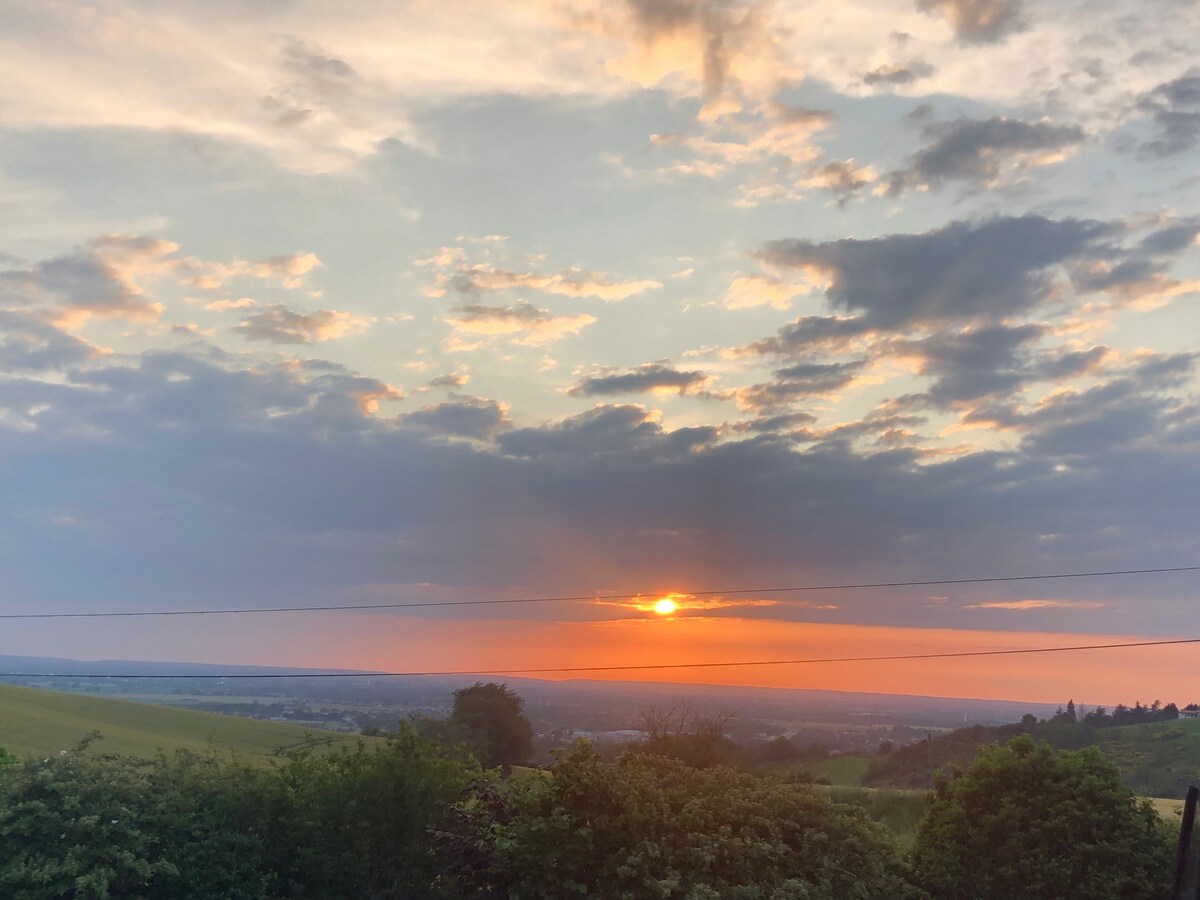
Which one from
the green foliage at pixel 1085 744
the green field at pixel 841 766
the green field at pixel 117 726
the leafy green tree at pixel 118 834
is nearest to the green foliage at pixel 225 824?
the leafy green tree at pixel 118 834

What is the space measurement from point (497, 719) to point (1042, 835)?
4181 cm

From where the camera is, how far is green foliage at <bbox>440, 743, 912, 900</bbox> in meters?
A: 14.1

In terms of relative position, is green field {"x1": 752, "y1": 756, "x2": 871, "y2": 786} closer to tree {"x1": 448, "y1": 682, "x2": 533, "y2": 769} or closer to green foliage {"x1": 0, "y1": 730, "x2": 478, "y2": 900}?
tree {"x1": 448, "y1": 682, "x2": 533, "y2": 769}

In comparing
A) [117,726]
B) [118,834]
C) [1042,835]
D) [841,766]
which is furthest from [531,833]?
[841,766]

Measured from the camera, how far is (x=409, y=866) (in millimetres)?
15078

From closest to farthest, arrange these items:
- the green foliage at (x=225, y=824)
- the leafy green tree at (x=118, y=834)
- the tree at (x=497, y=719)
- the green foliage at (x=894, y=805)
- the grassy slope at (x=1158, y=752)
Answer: the leafy green tree at (x=118, y=834)
the green foliage at (x=225, y=824)
the green foliage at (x=894, y=805)
the grassy slope at (x=1158, y=752)
the tree at (x=497, y=719)

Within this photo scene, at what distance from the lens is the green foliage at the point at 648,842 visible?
1414cm

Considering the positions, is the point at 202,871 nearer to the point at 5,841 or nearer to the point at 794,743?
the point at 5,841

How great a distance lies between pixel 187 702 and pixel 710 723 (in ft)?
289

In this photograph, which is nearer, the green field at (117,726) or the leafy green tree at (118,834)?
the leafy green tree at (118,834)

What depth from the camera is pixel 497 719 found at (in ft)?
179

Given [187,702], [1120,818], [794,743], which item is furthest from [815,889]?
[187,702]

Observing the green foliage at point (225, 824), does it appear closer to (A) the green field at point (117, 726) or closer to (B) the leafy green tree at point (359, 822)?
(B) the leafy green tree at point (359, 822)

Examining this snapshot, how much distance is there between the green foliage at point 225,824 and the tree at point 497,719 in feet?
122
